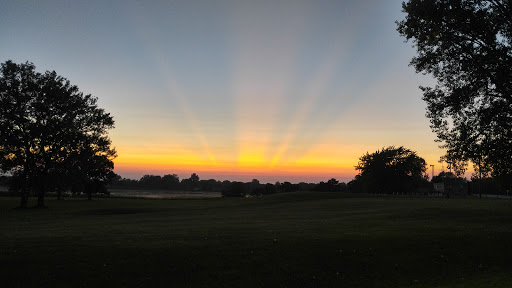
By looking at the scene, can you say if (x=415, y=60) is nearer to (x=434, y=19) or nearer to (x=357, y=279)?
(x=434, y=19)

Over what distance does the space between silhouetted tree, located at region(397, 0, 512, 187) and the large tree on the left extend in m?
50.1

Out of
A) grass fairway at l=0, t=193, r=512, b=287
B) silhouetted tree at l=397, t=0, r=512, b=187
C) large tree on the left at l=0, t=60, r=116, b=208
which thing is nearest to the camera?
grass fairway at l=0, t=193, r=512, b=287

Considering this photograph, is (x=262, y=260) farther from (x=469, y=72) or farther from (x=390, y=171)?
(x=390, y=171)

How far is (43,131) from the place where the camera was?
51.3 m

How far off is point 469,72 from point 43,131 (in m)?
54.8

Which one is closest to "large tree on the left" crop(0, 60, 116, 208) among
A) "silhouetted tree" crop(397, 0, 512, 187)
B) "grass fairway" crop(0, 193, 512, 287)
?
"grass fairway" crop(0, 193, 512, 287)

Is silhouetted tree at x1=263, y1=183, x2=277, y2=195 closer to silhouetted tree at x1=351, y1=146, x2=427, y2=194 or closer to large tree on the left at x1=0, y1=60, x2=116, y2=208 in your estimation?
silhouetted tree at x1=351, y1=146, x2=427, y2=194

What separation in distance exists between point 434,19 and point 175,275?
898 inches

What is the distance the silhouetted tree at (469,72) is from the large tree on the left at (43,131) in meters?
50.1

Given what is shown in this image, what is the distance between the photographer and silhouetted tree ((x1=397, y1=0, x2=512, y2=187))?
23.1 metres

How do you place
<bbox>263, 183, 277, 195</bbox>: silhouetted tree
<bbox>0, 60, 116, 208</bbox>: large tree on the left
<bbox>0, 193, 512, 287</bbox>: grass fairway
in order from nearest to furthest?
<bbox>0, 193, 512, 287</bbox>: grass fairway → <bbox>0, 60, 116, 208</bbox>: large tree on the left → <bbox>263, 183, 277, 195</bbox>: silhouetted tree

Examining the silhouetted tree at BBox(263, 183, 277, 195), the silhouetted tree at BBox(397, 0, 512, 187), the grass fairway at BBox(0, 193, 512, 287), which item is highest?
the silhouetted tree at BBox(397, 0, 512, 187)

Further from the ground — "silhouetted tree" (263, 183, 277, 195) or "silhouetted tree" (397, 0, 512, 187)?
"silhouetted tree" (397, 0, 512, 187)

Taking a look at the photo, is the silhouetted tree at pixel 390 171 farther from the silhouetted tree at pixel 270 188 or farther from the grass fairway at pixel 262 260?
the grass fairway at pixel 262 260
